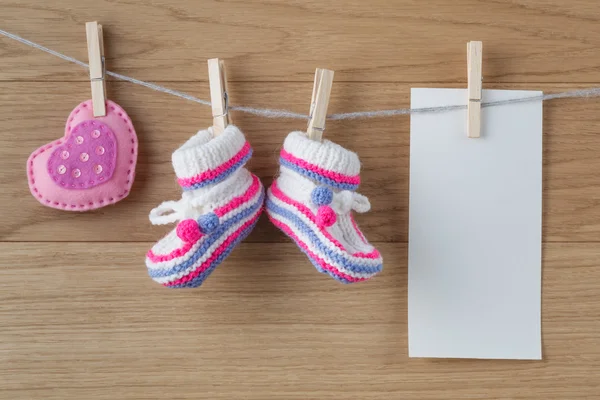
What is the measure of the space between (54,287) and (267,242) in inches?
11.6

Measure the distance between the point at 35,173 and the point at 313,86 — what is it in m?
0.38

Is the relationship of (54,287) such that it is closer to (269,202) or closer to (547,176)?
(269,202)

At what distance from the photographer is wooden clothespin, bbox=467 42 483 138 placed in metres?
0.70

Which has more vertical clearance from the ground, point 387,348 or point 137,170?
point 137,170

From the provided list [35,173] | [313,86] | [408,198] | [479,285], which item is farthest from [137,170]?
[479,285]

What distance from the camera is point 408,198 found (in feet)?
2.37

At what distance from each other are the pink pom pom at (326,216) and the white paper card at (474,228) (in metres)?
0.15

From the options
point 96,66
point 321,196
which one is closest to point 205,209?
point 321,196

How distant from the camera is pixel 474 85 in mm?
697

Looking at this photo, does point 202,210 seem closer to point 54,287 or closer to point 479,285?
point 54,287

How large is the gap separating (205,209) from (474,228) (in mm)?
360

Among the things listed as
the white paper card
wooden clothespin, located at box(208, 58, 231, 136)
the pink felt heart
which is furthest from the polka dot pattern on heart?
the white paper card

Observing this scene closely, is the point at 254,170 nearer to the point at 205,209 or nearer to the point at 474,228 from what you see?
the point at 205,209

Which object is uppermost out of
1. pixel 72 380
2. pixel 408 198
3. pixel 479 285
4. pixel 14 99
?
pixel 14 99
